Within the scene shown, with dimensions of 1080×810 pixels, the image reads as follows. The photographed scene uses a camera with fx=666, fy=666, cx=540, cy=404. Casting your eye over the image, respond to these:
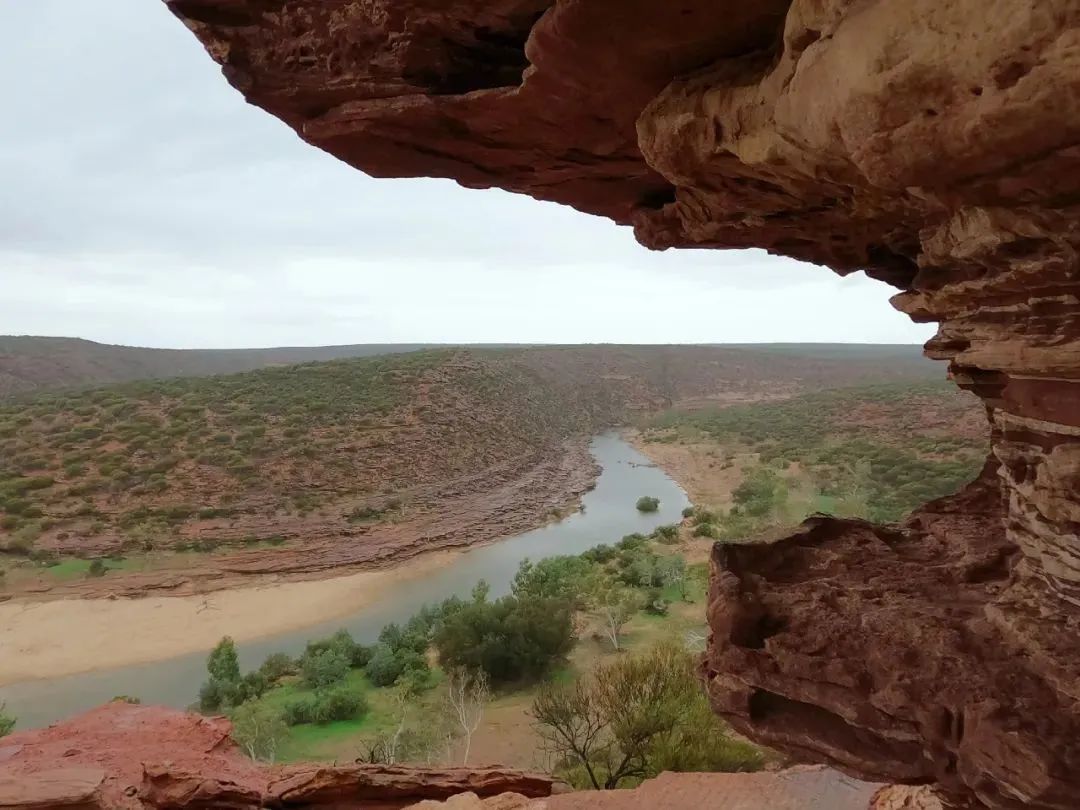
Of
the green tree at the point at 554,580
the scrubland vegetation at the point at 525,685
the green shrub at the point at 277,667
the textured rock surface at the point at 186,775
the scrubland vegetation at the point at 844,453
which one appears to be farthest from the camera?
the scrubland vegetation at the point at 844,453

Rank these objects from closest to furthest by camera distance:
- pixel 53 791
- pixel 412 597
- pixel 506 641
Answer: pixel 53 791 → pixel 506 641 → pixel 412 597

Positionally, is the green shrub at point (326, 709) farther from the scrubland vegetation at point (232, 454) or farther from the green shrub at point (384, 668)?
the scrubland vegetation at point (232, 454)

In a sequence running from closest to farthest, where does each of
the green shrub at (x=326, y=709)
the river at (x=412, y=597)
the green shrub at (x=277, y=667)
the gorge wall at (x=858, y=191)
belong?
the gorge wall at (x=858, y=191) < the green shrub at (x=326, y=709) < the river at (x=412, y=597) < the green shrub at (x=277, y=667)

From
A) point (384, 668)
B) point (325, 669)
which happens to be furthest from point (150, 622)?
point (384, 668)

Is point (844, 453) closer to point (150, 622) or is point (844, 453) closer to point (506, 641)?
point (506, 641)

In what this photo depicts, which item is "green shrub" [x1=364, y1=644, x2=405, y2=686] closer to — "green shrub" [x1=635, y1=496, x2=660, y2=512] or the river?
the river

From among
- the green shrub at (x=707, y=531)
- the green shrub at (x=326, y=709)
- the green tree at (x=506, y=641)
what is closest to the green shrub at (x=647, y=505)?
the green shrub at (x=707, y=531)
